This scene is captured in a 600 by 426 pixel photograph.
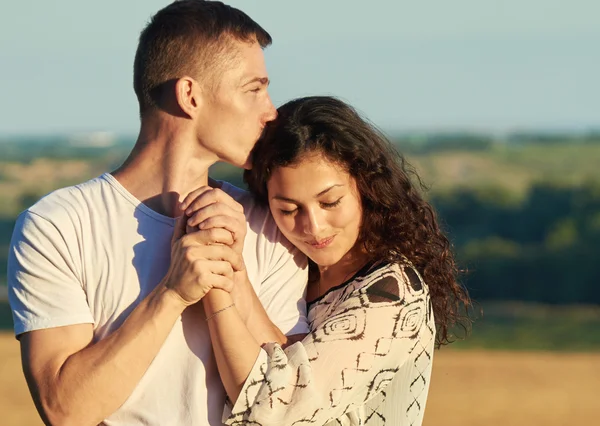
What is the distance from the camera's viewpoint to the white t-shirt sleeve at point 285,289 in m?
3.67

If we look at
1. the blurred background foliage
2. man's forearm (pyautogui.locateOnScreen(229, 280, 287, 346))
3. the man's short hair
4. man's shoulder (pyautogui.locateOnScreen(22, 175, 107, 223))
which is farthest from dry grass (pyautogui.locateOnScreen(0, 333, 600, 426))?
man's shoulder (pyautogui.locateOnScreen(22, 175, 107, 223))

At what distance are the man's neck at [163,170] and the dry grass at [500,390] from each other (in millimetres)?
10186

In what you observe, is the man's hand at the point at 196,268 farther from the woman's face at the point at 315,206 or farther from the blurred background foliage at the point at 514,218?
the blurred background foliage at the point at 514,218

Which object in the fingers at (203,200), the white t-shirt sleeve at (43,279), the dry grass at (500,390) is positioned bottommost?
the dry grass at (500,390)

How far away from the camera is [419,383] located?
3770 millimetres

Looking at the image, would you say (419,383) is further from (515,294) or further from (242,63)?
(515,294)

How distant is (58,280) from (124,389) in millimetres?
377

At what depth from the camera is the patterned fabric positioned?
11.0 ft

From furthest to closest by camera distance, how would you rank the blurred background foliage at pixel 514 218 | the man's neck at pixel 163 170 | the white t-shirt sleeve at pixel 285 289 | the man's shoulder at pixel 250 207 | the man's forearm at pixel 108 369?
the blurred background foliage at pixel 514 218
the man's shoulder at pixel 250 207
the white t-shirt sleeve at pixel 285 289
the man's neck at pixel 163 170
the man's forearm at pixel 108 369

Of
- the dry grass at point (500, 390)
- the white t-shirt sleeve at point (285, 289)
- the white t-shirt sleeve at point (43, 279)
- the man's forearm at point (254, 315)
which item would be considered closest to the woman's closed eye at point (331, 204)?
the white t-shirt sleeve at point (285, 289)

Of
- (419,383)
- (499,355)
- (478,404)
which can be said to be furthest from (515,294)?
(419,383)

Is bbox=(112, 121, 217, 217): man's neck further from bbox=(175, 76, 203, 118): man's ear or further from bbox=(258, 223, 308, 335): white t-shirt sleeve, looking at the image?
bbox=(258, 223, 308, 335): white t-shirt sleeve

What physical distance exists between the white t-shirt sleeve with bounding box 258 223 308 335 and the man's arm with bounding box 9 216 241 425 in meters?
0.38

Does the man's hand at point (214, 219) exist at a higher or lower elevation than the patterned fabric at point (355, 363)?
higher
